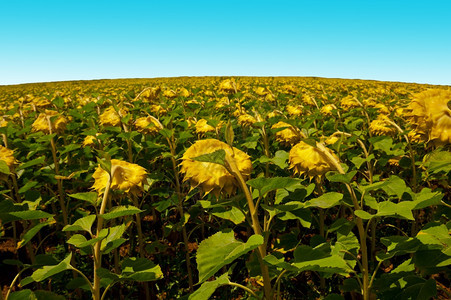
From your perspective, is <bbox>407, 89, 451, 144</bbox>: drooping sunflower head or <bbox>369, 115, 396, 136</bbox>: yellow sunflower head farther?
<bbox>369, 115, 396, 136</bbox>: yellow sunflower head

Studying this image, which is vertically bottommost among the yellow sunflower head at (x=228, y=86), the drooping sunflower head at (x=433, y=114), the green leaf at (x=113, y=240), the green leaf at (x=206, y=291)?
the green leaf at (x=206, y=291)

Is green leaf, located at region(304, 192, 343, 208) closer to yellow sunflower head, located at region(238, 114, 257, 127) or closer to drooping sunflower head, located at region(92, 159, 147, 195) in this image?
drooping sunflower head, located at region(92, 159, 147, 195)

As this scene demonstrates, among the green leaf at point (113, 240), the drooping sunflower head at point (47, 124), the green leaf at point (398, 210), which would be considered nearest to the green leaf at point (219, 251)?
the green leaf at point (113, 240)

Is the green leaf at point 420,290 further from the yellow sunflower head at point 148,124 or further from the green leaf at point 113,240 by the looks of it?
the yellow sunflower head at point 148,124

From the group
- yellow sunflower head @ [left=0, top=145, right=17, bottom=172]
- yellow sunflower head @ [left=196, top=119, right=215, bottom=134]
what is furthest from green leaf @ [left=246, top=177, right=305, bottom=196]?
yellow sunflower head @ [left=196, top=119, right=215, bottom=134]

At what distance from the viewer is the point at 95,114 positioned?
5.08 m

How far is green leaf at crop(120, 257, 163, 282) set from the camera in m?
1.44

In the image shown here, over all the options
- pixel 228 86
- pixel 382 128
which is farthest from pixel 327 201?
pixel 228 86

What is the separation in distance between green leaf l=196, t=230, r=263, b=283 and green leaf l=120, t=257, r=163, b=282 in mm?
397

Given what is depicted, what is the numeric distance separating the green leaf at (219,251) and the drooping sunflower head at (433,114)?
1158 millimetres

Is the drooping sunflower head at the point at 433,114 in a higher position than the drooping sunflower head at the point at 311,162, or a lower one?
higher

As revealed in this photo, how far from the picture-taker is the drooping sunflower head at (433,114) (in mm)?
1575

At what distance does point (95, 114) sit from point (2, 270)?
8.58 feet

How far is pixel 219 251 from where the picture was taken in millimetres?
1169
